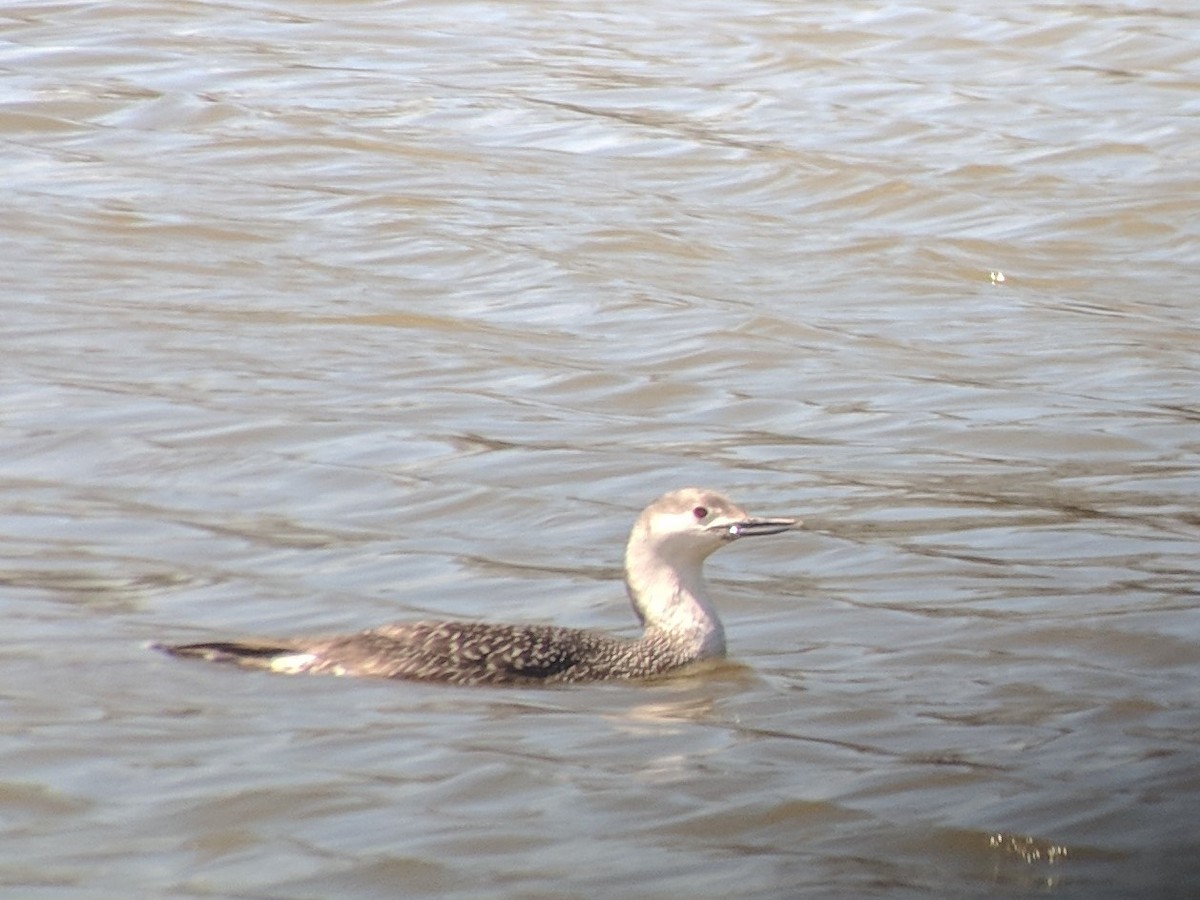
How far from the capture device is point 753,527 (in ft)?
28.6

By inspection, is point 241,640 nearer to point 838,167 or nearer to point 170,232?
point 170,232

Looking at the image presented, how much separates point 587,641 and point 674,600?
15.3 inches

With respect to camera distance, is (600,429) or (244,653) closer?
(244,653)

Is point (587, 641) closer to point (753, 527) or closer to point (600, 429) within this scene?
point (753, 527)

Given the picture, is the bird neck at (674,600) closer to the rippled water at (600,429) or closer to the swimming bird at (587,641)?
the swimming bird at (587,641)

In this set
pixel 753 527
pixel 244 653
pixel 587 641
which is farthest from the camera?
pixel 753 527

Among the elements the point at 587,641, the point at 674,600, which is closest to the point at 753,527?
the point at 674,600

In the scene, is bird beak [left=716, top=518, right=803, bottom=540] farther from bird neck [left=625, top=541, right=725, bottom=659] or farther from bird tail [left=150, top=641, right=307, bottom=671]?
bird tail [left=150, top=641, right=307, bottom=671]

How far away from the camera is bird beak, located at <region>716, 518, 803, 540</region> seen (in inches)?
339

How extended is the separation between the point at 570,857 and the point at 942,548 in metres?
3.45

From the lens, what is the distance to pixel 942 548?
9750 mm

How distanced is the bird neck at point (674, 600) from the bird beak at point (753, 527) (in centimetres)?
19

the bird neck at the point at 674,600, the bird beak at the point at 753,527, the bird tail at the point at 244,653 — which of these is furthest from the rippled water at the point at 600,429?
the bird beak at the point at 753,527

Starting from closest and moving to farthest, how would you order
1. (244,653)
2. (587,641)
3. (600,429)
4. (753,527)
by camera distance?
(244,653) < (587,641) < (753,527) < (600,429)
